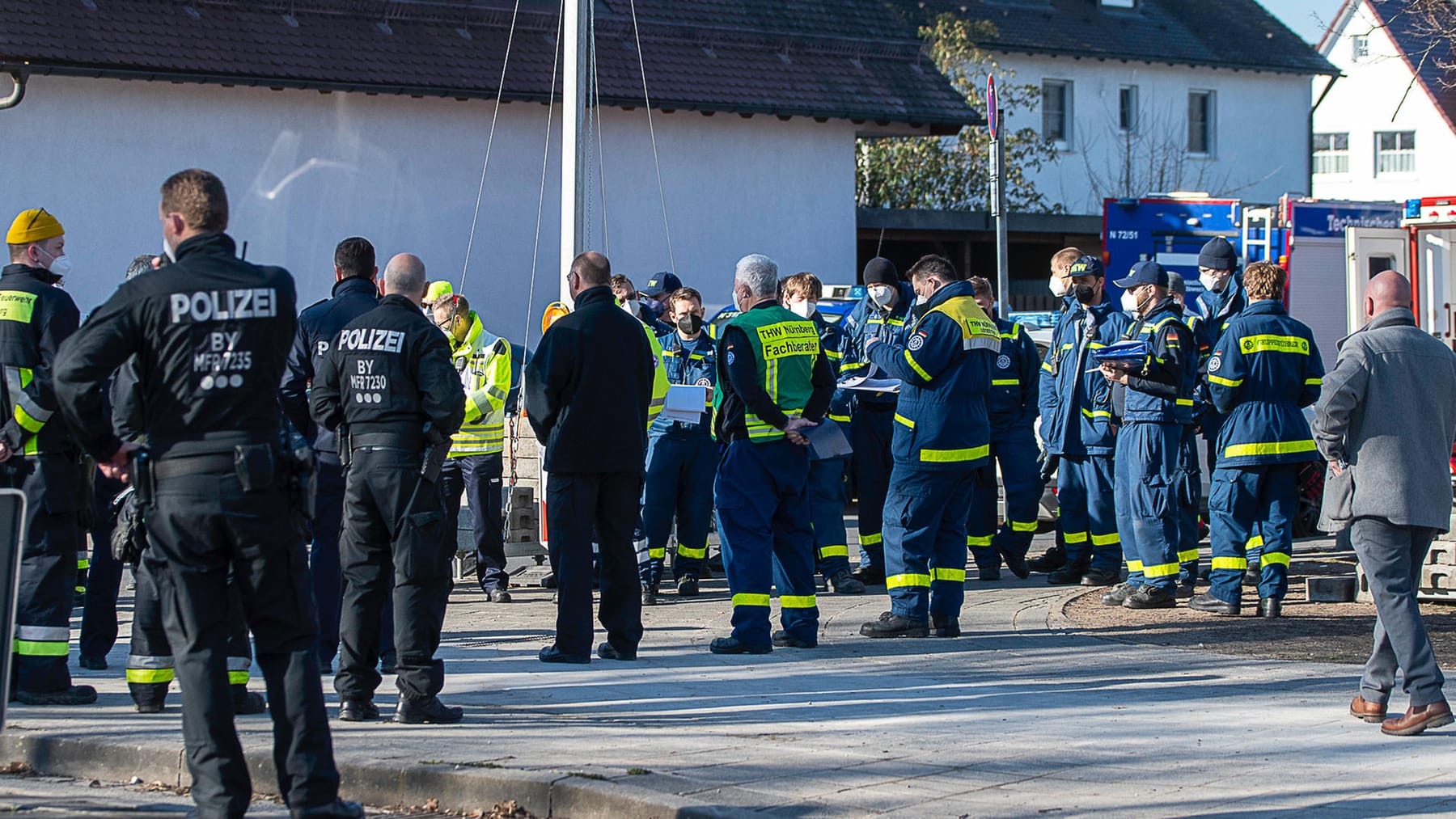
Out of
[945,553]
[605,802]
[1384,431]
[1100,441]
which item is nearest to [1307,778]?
[1384,431]

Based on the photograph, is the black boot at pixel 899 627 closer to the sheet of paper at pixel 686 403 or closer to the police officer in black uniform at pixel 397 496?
the sheet of paper at pixel 686 403

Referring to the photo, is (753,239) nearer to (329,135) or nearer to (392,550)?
(329,135)

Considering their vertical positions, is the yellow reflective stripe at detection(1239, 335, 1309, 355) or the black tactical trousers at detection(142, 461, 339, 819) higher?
the yellow reflective stripe at detection(1239, 335, 1309, 355)

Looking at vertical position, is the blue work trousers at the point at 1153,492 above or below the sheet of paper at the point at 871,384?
below

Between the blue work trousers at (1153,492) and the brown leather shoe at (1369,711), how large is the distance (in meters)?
3.27

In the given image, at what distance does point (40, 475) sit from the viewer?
25.6ft

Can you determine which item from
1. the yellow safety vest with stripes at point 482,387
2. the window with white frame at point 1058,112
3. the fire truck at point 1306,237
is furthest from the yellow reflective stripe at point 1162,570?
the window with white frame at point 1058,112

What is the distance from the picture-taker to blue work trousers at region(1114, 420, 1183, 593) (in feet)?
35.6

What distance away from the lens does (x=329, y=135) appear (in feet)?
70.8

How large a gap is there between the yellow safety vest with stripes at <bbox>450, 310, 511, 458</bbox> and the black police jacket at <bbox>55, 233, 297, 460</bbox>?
4.60 meters

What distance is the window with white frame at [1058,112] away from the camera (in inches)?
1629

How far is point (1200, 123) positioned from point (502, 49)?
25.5m

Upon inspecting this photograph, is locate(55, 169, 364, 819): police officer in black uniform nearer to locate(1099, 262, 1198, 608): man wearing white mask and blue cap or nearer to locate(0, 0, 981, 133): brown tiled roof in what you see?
locate(1099, 262, 1198, 608): man wearing white mask and blue cap

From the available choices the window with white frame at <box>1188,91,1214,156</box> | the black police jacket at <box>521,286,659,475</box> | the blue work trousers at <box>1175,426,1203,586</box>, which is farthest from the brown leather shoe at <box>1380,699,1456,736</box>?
the window with white frame at <box>1188,91,1214,156</box>
